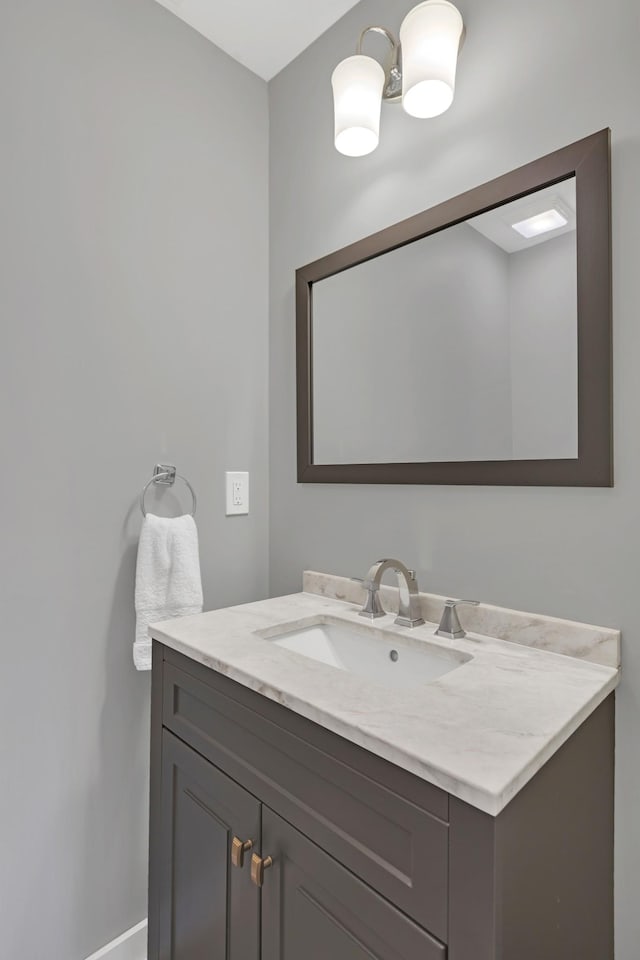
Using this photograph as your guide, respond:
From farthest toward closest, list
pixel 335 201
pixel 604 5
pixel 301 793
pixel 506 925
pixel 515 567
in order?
pixel 335 201
pixel 515 567
pixel 604 5
pixel 301 793
pixel 506 925

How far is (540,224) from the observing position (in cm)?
99

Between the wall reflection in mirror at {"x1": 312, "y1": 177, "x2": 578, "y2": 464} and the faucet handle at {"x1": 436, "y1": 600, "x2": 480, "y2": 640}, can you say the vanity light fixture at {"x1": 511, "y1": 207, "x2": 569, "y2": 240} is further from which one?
the faucet handle at {"x1": 436, "y1": 600, "x2": 480, "y2": 640}

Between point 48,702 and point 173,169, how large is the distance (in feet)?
4.56

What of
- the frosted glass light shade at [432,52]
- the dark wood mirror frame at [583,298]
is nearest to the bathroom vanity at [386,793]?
the dark wood mirror frame at [583,298]

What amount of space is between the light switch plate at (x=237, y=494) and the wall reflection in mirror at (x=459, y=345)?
260 millimetres

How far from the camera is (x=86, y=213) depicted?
48.3 inches

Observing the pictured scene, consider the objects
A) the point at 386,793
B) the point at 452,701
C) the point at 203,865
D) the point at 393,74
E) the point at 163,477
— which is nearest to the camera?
the point at 386,793

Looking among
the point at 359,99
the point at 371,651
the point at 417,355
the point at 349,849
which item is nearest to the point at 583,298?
the point at 417,355

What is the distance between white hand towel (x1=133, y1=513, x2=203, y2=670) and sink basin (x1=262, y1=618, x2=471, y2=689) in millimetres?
292

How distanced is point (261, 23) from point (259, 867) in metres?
1.97

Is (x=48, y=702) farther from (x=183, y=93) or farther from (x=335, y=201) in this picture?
(x=183, y=93)

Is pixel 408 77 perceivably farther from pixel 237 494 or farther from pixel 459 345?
pixel 237 494

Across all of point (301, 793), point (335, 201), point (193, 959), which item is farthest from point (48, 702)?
point (335, 201)

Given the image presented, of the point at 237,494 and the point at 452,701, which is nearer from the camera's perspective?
the point at 452,701
